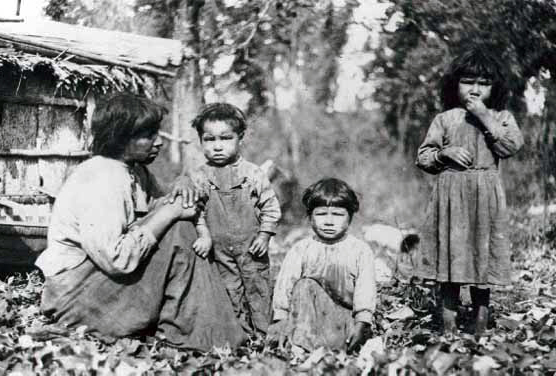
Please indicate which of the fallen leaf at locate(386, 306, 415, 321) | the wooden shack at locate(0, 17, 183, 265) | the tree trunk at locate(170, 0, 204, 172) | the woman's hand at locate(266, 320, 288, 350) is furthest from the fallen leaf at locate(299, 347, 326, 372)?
the tree trunk at locate(170, 0, 204, 172)

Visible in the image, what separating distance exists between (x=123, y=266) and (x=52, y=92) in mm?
4115

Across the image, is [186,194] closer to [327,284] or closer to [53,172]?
[327,284]

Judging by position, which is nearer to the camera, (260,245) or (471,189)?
(471,189)

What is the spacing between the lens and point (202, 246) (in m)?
3.76

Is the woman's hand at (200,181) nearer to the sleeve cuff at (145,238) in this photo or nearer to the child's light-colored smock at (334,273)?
the sleeve cuff at (145,238)

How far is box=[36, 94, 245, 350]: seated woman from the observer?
11.4 feet

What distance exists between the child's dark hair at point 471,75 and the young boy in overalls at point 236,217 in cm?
131

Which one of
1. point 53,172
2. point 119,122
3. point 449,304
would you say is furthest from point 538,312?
point 53,172

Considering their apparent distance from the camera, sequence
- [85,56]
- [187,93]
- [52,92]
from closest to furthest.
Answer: [85,56], [52,92], [187,93]

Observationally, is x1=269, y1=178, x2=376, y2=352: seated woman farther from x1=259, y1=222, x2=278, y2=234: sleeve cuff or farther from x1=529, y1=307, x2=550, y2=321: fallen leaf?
x1=529, y1=307, x2=550, y2=321: fallen leaf

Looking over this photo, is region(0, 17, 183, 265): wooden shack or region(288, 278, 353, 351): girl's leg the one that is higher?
region(0, 17, 183, 265): wooden shack

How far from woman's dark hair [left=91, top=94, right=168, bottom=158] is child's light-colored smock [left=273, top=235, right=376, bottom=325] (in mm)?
1138

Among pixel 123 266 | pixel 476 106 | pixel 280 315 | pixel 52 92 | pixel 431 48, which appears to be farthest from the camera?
pixel 431 48

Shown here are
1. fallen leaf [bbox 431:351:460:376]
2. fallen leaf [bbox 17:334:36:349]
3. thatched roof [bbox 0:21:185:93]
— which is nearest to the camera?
fallen leaf [bbox 431:351:460:376]
